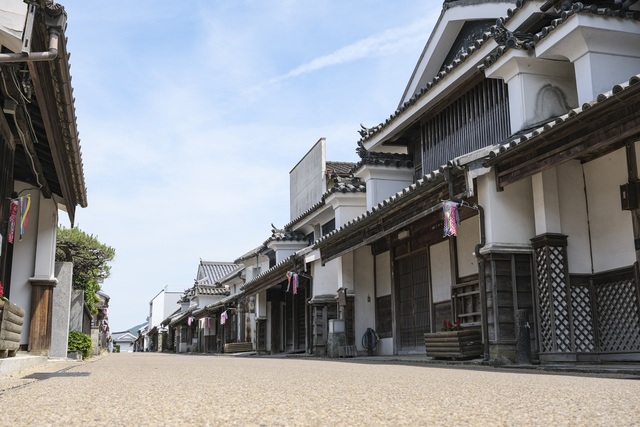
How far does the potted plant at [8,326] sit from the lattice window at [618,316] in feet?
30.5

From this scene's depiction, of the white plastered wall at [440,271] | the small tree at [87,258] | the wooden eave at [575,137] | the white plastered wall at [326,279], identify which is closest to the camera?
the wooden eave at [575,137]

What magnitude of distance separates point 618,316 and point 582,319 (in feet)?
1.92

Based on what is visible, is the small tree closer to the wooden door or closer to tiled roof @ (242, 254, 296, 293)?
tiled roof @ (242, 254, 296, 293)

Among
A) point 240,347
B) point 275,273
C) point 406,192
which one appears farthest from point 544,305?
point 240,347

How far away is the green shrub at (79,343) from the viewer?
59.5 ft

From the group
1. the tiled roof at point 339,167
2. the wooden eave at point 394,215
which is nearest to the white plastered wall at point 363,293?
the wooden eave at point 394,215

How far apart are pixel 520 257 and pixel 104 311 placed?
3310 centimetres

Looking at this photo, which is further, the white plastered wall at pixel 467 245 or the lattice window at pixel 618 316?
the white plastered wall at pixel 467 245

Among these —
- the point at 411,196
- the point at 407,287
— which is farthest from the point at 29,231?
the point at 407,287

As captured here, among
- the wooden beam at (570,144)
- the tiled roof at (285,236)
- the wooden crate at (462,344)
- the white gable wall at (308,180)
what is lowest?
the wooden crate at (462,344)

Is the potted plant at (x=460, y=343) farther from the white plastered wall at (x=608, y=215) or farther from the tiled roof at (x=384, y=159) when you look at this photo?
the tiled roof at (x=384, y=159)

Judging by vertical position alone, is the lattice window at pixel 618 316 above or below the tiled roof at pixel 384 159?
below

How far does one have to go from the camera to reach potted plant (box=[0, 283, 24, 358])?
8312mm

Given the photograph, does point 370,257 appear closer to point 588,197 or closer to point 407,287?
point 407,287
